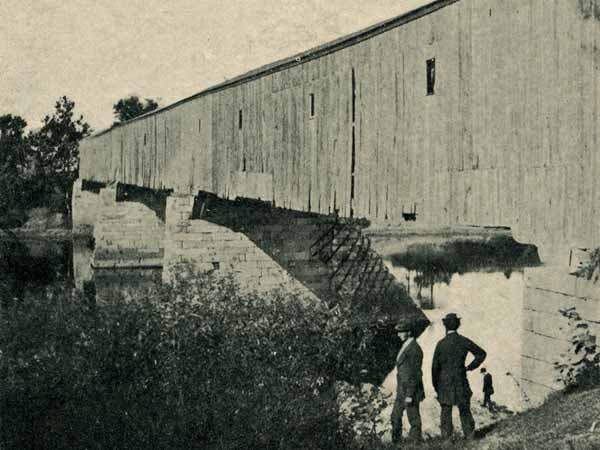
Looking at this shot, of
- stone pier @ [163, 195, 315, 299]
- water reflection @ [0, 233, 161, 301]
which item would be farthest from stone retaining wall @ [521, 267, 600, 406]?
water reflection @ [0, 233, 161, 301]

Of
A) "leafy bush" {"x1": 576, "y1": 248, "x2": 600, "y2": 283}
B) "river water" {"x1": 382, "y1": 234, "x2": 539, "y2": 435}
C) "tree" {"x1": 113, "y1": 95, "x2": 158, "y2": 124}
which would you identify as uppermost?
"tree" {"x1": 113, "y1": 95, "x2": 158, "y2": 124}

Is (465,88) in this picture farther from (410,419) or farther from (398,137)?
(410,419)

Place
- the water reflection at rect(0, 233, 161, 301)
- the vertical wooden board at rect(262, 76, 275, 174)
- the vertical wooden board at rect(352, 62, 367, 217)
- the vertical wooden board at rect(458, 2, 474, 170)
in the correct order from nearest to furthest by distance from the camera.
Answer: the vertical wooden board at rect(458, 2, 474, 170)
the vertical wooden board at rect(352, 62, 367, 217)
the vertical wooden board at rect(262, 76, 275, 174)
the water reflection at rect(0, 233, 161, 301)

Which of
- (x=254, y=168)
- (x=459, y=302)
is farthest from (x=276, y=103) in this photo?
(x=459, y=302)

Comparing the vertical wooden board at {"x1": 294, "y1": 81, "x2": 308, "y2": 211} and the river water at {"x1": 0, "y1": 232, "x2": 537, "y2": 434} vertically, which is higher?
the vertical wooden board at {"x1": 294, "y1": 81, "x2": 308, "y2": 211}

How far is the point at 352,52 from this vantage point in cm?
1002

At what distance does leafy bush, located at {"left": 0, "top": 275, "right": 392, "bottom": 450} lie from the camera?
23.5 feet

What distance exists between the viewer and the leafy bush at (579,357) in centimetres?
605

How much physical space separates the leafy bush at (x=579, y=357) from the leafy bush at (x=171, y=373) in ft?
7.69

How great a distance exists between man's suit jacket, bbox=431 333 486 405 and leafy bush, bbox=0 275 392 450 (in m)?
1.42

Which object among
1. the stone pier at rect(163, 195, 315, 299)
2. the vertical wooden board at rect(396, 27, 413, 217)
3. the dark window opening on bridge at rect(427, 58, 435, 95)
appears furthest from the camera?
the stone pier at rect(163, 195, 315, 299)

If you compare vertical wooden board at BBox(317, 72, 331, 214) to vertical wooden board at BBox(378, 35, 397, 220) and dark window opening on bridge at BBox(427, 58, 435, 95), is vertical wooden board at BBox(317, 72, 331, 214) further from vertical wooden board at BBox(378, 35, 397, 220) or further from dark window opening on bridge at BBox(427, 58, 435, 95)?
dark window opening on bridge at BBox(427, 58, 435, 95)

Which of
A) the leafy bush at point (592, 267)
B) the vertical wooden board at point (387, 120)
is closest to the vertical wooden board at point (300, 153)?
the vertical wooden board at point (387, 120)

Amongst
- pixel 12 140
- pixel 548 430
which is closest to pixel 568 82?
pixel 548 430
